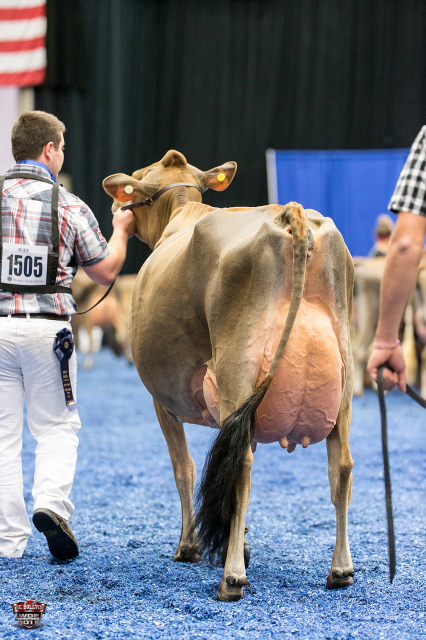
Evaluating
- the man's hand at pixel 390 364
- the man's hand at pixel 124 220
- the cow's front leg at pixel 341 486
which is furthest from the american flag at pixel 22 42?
the man's hand at pixel 390 364

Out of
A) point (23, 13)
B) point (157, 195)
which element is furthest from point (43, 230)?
point (23, 13)

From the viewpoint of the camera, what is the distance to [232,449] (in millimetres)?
2326

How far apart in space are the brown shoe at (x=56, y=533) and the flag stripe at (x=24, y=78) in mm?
11392

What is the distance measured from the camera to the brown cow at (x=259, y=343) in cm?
236

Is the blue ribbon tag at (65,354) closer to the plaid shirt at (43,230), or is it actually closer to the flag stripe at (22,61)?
the plaid shirt at (43,230)

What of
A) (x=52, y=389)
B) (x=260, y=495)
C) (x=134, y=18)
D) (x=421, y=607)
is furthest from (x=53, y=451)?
(x=134, y=18)

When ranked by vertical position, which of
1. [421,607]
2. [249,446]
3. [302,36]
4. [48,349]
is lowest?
[421,607]

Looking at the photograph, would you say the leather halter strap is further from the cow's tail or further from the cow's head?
the cow's tail

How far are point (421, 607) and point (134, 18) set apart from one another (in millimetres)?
13802

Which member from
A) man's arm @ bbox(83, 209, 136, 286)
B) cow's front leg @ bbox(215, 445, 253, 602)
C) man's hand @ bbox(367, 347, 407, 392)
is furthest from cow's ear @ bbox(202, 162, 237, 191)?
man's hand @ bbox(367, 347, 407, 392)

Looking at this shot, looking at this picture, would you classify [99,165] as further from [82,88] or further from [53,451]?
[53,451]

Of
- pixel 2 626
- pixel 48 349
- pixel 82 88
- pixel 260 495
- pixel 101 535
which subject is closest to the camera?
pixel 2 626

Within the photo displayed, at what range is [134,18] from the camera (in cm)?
1403

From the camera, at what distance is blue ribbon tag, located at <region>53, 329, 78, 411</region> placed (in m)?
2.81
